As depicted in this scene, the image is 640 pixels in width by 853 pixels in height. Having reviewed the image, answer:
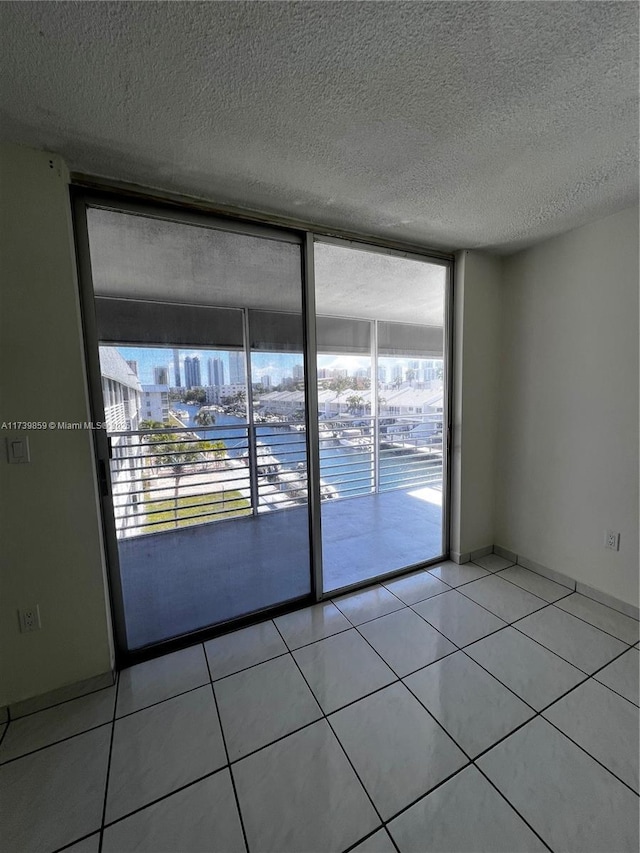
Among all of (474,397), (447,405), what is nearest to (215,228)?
(447,405)

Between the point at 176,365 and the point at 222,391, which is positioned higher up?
the point at 176,365

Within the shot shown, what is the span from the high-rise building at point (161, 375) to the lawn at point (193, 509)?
1.95 ft

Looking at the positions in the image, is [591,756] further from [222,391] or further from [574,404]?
[222,391]

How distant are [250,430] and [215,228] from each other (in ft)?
3.45

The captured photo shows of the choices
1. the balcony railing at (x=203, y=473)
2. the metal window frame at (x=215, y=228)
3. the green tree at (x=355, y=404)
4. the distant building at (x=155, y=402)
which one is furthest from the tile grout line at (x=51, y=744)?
the green tree at (x=355, y=404)

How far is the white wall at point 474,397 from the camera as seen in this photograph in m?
2.39

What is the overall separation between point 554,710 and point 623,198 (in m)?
2.42

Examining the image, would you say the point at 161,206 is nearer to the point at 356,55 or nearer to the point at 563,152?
the point at 356,55

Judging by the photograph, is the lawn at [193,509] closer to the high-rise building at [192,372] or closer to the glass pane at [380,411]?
the high-rise building at [192,372]

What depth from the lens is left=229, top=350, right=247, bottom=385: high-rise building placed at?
69.8 inches

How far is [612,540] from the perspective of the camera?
1.98 metres

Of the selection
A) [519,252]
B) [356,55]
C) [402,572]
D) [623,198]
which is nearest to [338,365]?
[519,252]

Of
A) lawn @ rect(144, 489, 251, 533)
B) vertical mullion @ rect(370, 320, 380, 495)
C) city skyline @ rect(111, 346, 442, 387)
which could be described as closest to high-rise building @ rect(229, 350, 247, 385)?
city skyline @ rect(111, 346, 442, 387)

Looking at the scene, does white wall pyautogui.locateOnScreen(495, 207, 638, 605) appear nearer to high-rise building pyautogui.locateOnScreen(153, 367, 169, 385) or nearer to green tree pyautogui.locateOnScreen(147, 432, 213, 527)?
green tree pyautogui.locateOnScreen(147, 432, 213, 527)
